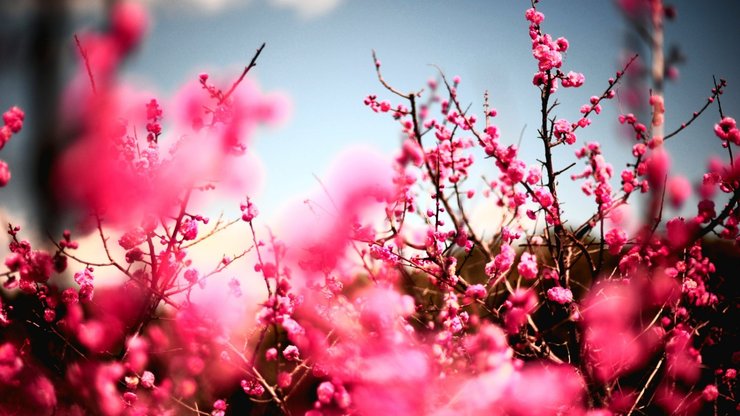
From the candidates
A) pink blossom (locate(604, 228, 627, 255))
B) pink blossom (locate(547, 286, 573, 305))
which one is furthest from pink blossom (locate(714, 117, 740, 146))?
pink blossom (locate(547, 286, 573, 305))

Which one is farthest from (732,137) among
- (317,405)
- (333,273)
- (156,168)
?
(156,168)

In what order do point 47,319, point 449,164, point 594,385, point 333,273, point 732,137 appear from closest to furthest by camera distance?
point 594,385, point 732,137, point 47,319, point 333,273, point 449,164

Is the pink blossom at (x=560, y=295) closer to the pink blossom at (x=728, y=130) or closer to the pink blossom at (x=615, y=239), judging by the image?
the pink blossom at (x=615, y=239)

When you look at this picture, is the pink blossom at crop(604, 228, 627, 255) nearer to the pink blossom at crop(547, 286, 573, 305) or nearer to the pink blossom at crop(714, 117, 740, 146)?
the pink blossom at crop(547, 286, 573, 305)

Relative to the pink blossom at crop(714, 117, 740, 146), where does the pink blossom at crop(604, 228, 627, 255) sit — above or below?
below

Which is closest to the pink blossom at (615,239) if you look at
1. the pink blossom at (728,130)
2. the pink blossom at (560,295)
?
the pink blossom at (560,295)

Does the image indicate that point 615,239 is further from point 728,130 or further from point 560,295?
point 728,130

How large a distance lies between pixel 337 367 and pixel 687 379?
14.7 feet

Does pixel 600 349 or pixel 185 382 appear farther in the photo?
pixel 600 349

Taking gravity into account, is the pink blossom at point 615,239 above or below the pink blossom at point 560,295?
above

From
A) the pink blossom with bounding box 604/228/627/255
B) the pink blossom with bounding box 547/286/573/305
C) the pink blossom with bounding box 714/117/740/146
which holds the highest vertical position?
the pink blossom with bounding box 714/117/740/146

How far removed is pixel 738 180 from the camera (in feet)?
8.75

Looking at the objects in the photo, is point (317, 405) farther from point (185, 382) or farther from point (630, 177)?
point (630, 177)

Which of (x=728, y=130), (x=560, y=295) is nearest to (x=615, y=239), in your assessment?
(x=560, y=295)
